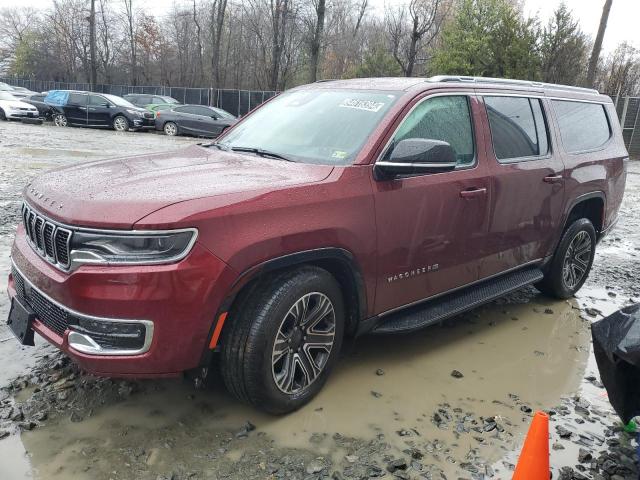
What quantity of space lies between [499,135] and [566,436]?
2.15 metres

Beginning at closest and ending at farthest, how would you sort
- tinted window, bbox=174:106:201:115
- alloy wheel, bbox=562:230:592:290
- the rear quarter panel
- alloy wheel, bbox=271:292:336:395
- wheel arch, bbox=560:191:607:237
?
alloy wheel, bbox=271:292:336:395, the rear quarter panel, wheel arch, bbox=560:191:607:237, alloy wheel, bbox=562:230:592:290, tinted window, bbox=174:106:201:115

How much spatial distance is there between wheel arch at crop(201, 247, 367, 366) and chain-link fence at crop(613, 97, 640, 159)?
23.0 m

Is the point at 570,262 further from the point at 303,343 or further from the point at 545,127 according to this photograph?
the point at 303,343

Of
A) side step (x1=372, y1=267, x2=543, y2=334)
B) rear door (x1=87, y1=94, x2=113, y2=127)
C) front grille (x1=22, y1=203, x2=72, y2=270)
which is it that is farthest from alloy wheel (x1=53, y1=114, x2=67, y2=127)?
side step (x1=372, y1=267, x2=543, y2=334)

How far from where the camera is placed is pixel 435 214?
357 centimetres

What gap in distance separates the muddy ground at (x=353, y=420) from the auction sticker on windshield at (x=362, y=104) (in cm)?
173

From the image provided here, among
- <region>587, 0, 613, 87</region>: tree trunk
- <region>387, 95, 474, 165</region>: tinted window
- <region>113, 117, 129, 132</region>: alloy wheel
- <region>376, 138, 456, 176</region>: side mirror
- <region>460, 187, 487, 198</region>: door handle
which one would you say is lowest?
<region>113, 117, 129, 132</region>: alloy wheel

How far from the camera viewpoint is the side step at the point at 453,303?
3.55m

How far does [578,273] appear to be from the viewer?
5.42 meters

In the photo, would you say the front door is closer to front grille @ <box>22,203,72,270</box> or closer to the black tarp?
the black tarp

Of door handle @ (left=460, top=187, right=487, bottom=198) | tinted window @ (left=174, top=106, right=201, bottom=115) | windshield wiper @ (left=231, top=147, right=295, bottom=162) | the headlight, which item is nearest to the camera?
the headlight

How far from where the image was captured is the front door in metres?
3.35

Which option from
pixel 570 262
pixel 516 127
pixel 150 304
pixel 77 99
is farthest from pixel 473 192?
pixel 77 99

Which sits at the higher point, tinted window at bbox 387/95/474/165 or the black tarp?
tinted window at bbox 387/95/474/165
